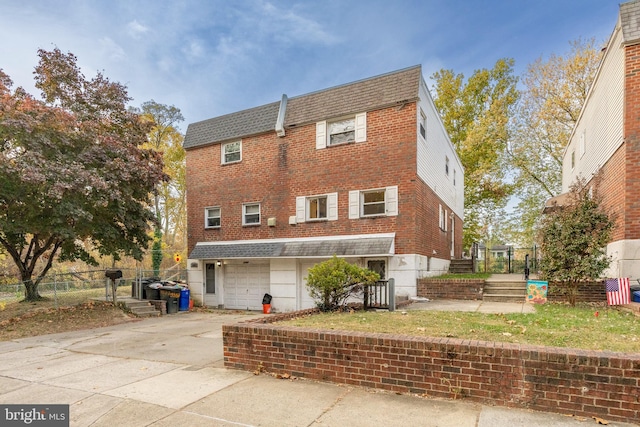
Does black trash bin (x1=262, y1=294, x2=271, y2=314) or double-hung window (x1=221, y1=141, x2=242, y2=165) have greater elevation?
double-hung window (x1=221, y1=141, x2=242, y2=165)

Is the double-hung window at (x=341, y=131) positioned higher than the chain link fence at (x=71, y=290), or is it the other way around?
the double-hung window at (x=341, y=131)

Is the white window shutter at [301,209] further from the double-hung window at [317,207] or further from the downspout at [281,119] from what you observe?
the downspout at [281,119]

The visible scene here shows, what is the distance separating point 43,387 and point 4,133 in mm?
9014

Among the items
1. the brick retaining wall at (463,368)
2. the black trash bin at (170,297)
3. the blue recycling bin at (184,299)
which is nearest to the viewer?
the brick retaining wall at (463,368)

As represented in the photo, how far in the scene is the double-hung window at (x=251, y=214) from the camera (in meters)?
16.3

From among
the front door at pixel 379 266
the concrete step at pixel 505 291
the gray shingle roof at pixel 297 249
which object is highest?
the gray shingle roof at pixel 297 249

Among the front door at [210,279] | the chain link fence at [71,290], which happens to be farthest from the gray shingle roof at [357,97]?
the chain link fence at [71,290]

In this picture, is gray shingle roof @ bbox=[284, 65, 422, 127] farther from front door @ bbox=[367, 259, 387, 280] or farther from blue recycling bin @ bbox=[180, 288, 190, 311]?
blue recycling bin @ bbox=[180, 288, 190, 311]

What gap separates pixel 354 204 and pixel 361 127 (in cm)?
293

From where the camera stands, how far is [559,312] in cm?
849

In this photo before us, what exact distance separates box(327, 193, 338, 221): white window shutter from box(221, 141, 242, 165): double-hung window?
5.12 metres

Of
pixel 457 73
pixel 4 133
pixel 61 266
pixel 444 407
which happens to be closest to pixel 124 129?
pixel 4 133

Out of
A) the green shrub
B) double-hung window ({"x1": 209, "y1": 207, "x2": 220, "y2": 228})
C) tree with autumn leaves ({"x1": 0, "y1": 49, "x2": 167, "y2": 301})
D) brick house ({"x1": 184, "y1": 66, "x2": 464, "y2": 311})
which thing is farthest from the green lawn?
double-hung window ({"x1": 209, "y1": 207, "x2": 220, "y2": 228})

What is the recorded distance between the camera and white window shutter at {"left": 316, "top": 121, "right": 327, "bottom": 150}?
14648mm
